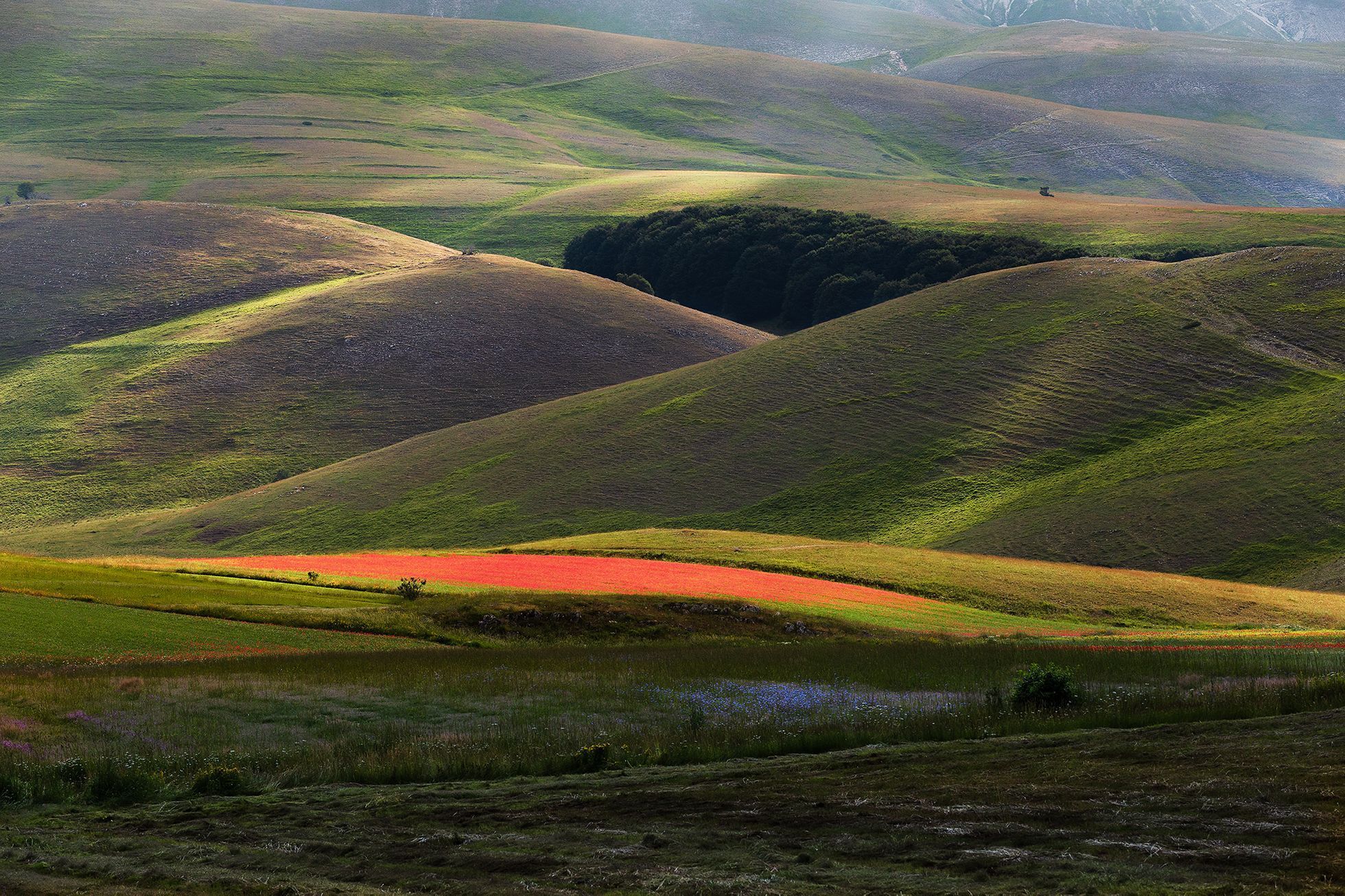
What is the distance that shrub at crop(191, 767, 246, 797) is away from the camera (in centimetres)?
1693

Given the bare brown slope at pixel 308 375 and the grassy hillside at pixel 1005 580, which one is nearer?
the grassy hillside at pixel 1005 580

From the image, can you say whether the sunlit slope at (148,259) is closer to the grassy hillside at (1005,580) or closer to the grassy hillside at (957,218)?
the grassy hillside at (957,218)

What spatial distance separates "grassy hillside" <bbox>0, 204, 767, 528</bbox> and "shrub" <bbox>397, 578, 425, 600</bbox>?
61.0 metres

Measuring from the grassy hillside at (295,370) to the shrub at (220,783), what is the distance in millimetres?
87662

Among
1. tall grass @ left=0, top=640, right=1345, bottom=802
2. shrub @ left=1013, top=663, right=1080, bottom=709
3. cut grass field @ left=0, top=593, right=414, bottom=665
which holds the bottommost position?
cut grass field @ left=0, top=593, right=414, bottom=665

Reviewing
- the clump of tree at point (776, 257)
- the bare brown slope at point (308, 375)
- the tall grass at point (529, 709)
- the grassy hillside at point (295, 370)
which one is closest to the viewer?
the tall grass at point (529, 709)

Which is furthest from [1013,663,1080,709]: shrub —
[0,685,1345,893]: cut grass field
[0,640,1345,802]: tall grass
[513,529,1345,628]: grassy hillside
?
[513,529,1345,628]: grassy hillside

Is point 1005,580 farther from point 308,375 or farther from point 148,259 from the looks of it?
point 148,259

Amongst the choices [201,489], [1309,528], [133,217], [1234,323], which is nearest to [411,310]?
[201,489]

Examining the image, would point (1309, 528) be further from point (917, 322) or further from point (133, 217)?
point (133, 217)

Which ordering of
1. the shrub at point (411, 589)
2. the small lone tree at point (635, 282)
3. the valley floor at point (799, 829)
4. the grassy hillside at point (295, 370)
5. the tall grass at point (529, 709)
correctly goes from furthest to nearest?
the small lone tree at point (635, 282)
the grassy hillside at point (295, 370)
the shrub at point (411, 589)
the tall grass at point (529, 709)
the valley floor at point (799, 829)

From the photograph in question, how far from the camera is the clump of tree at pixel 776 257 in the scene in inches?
6029

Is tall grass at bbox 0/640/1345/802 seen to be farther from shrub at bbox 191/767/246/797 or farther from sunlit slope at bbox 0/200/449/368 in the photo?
sunlit slope at bbox 0/200/449/368

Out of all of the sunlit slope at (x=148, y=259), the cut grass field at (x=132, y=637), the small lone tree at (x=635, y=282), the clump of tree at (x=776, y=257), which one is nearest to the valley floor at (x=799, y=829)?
the cut grass field at (x=132, y=637)
